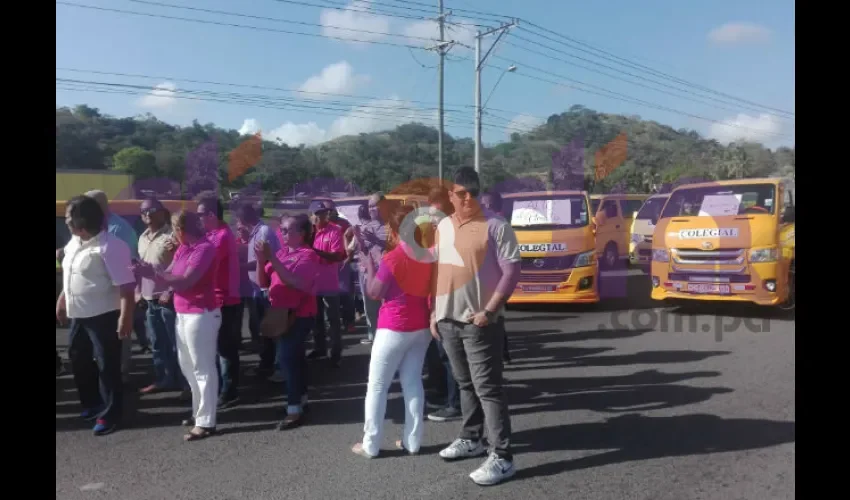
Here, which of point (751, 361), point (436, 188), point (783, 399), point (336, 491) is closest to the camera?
point (336, 491)

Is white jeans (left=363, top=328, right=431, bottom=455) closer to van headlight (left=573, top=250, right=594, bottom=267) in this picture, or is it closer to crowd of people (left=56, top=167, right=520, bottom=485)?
crowd of people (left=56, top=167, right=520, bottom=485)

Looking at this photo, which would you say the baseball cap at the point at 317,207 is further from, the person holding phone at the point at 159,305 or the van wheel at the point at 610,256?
the van wheel at the point at 610,256

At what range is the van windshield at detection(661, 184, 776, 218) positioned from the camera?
8508 millimetres

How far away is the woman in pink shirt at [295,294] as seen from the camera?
15.2 ft

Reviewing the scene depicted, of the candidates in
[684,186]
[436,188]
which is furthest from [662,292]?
[436,188]

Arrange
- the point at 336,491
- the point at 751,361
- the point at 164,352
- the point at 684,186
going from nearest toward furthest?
the point at 336,491 → the point at 164,352 → the point at 751,361 → the point at 684,186

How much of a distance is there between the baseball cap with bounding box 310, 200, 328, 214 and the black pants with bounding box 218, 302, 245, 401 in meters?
1.61

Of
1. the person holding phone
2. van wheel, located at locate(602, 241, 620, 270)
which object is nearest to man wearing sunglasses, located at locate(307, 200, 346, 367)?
the person holding phone

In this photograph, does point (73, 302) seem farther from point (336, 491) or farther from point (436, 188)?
point (436, 188)

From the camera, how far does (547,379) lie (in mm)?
6012

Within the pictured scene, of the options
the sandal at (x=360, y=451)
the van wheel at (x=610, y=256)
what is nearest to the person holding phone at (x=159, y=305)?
the sandal at (x=360, y=451)

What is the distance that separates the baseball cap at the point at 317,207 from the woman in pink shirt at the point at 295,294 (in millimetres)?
1813

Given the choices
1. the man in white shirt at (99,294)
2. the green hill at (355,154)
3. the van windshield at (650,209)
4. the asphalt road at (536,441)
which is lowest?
the asphalt road at (536,441)
